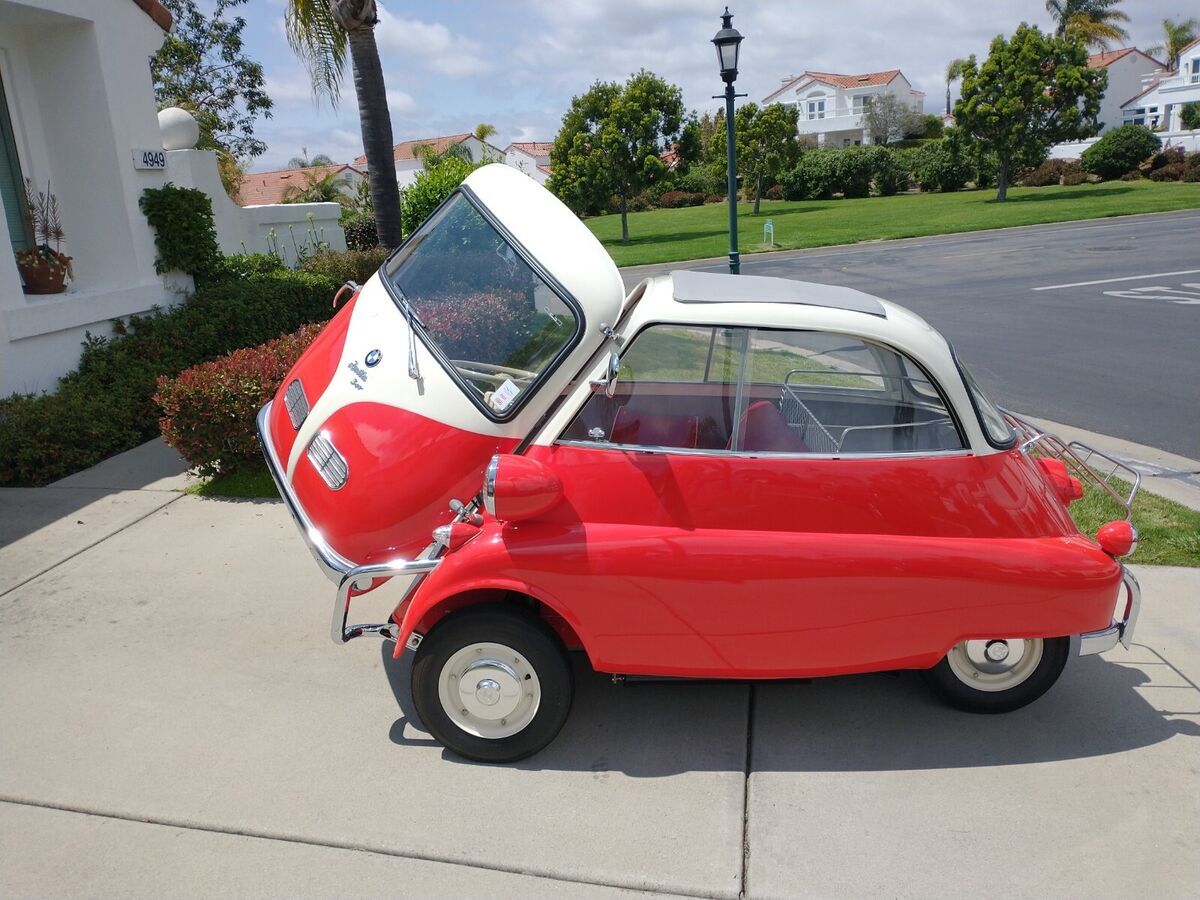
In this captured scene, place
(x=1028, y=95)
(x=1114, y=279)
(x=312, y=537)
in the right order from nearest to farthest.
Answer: (x=312, y=537), (x=1114, y=279), (x=1028, y=95)

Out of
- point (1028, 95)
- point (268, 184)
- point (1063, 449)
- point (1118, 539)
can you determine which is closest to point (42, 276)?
point (1063, 449)

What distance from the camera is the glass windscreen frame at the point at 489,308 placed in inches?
142

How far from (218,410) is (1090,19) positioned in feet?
276

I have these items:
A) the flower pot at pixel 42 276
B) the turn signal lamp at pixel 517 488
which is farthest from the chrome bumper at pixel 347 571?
the flower pot at pixel 42 276

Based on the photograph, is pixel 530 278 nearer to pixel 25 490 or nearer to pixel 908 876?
pixel 908 876

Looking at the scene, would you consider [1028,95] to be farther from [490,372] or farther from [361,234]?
[490,372]

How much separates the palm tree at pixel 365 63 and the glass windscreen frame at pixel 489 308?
723 cm

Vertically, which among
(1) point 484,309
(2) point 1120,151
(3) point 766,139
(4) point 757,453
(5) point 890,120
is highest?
(5) point 890,120

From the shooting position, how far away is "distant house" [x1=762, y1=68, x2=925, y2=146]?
75562 mm

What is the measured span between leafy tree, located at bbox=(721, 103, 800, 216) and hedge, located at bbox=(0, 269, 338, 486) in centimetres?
2815

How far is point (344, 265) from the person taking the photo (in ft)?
41.4

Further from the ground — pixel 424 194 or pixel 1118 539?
pixel 424 194

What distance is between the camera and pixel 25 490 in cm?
668

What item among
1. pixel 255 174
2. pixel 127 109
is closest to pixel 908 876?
pixel 127 109
